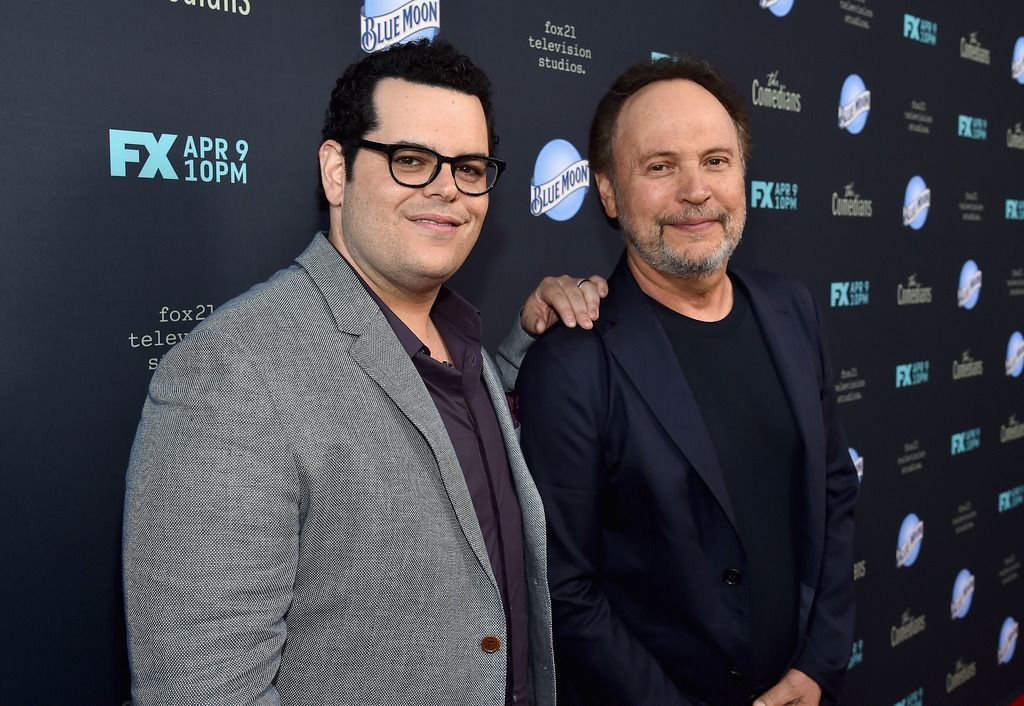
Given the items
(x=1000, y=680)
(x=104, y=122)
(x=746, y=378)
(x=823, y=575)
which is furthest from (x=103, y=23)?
(x=1000, y=680)

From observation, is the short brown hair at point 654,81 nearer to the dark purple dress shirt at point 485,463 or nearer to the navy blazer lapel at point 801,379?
the navy blazer lapel at point 801,379

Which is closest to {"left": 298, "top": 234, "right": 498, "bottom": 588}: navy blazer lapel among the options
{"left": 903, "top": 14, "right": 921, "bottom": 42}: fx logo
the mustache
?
the mustache

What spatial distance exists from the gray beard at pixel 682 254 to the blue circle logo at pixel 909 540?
7.65 feet

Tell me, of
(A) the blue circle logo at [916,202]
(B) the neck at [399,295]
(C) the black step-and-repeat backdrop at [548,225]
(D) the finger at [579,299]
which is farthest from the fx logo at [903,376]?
(B) the neck at [399,295]

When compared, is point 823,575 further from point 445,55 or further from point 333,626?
point 445,55

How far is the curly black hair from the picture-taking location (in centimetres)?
130

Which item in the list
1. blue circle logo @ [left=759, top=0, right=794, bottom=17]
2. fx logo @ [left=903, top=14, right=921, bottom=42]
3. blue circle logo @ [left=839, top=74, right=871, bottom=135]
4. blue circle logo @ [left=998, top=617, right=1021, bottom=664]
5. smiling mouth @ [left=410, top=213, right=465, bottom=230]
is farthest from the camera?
blue circle logo @ [left=998, top=617, right=1021, bottom=664]

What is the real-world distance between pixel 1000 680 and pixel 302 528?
426 centimetres

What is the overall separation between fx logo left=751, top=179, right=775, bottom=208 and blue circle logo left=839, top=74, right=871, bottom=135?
0.51 meters

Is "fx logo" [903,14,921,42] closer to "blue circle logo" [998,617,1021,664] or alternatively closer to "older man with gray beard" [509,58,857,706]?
"older man with gray beard" [509,58,857,706]

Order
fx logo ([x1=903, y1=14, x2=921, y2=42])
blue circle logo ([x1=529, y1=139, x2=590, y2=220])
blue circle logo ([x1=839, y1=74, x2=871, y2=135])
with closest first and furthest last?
1. blue circle logo ([x1=529, y1=139, x2=590, y2=220])
2. blue circle logo ([x1=839, y1=74, x2=871, y2=135])
3. fx logo ([x1=903, y1=14, x2=921, y2=42])

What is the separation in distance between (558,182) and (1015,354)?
307 centimetres

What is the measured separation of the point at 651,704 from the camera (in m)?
1.50

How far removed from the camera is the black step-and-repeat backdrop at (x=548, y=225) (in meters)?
1.40
